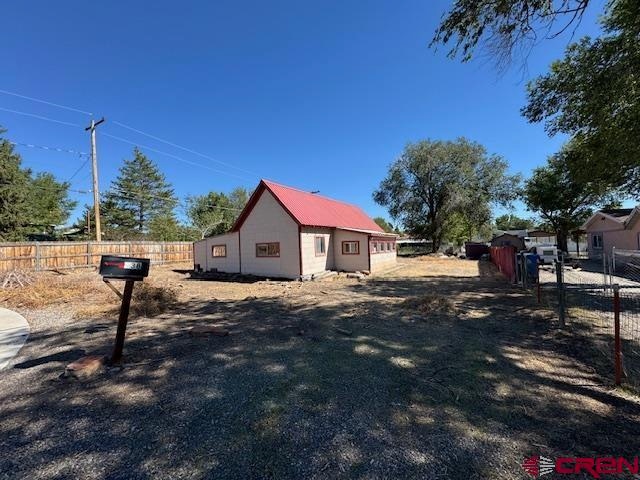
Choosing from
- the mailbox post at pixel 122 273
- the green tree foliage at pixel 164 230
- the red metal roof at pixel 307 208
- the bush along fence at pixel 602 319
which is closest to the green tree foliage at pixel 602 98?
the bush along fence at pixel 602 319

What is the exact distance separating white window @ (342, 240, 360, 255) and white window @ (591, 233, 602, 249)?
2082cm

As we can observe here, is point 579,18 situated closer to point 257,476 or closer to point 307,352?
point 307,352

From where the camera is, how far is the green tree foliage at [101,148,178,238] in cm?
3869

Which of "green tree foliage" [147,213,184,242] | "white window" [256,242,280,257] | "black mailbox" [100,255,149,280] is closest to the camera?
"black mailbox" [100,255,149,280]

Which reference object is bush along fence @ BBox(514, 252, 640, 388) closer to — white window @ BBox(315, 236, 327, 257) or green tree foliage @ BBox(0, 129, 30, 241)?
white window @ BBox(315, 236, 327, 257)

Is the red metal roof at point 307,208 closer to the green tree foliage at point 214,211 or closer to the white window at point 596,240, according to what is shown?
the white window at point 596,240

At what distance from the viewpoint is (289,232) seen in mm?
15953

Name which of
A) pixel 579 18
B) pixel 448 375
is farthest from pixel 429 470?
pixel 579 18

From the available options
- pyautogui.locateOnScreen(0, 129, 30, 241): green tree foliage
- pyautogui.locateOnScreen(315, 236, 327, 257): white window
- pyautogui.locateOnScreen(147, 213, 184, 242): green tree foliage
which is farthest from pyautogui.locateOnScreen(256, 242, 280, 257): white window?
pyautogui.locateOnScreen(147, 213, 184, 242): green tree foliage

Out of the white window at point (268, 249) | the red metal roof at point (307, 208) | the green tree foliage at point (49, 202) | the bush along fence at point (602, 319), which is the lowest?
the bush along fence at point (602, 319)

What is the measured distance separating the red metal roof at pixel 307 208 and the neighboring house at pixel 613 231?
16325 mm

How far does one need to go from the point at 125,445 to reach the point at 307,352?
272 cm

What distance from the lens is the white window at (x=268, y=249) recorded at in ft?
54.1

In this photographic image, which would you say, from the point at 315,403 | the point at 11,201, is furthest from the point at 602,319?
the point at 11,201
